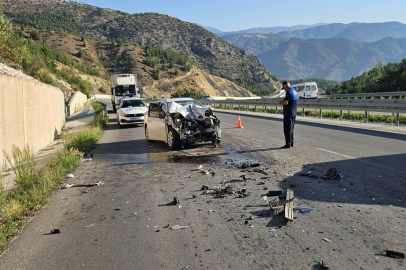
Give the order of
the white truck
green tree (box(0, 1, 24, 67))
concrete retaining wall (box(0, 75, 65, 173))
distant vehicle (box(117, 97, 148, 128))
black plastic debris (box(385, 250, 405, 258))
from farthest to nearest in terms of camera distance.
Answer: the white truck
green tree (box(0, 1, 24, 67))
distant vehicle (box(117, 97, 148, 128))
concrete retaining wall (box(0, 75, 65, 173))
black plastic debris (box(385, 250, 405, 258))

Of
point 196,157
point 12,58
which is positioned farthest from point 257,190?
point 12,58

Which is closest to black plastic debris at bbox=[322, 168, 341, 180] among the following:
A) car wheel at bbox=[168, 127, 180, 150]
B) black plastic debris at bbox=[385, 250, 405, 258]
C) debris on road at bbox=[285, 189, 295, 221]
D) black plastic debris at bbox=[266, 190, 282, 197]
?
debris on road at bbox=[285, 189, 295, 221]

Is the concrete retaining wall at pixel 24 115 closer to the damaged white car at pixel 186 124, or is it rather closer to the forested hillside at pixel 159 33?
the damaged white car at pixel 186 124

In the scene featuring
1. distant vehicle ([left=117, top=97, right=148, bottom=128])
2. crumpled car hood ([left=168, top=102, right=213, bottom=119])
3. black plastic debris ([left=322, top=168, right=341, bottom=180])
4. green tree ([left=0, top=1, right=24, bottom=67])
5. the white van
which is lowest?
black plastic debris ([left=322, top=168, right=341, bottom=180])

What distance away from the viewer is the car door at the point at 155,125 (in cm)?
1337

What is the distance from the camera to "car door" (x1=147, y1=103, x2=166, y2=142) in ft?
43.9

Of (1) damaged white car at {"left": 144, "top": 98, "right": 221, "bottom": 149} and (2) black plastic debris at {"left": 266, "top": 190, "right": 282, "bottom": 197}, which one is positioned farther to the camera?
(1) damaged white car at {"left": 144, "top": 98, "right": 221, "bottom": 149}

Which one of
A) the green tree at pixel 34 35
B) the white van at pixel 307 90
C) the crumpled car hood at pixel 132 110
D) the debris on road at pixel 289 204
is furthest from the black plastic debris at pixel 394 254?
the green tree at pixel 34 35

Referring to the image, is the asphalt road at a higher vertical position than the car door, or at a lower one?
lower

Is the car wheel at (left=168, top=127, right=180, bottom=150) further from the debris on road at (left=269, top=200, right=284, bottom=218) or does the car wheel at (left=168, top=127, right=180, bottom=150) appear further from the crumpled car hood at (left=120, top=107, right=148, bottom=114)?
the crumpled car hood at (left=120, top=107, right=148, bottom=114)

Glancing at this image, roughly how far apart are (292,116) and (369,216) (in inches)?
274

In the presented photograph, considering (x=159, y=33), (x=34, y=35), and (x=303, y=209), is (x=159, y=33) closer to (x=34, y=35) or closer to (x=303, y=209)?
(x=34, y=35)

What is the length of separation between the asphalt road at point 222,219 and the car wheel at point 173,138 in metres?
2.23

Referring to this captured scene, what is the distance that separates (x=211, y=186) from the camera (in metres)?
7.43
